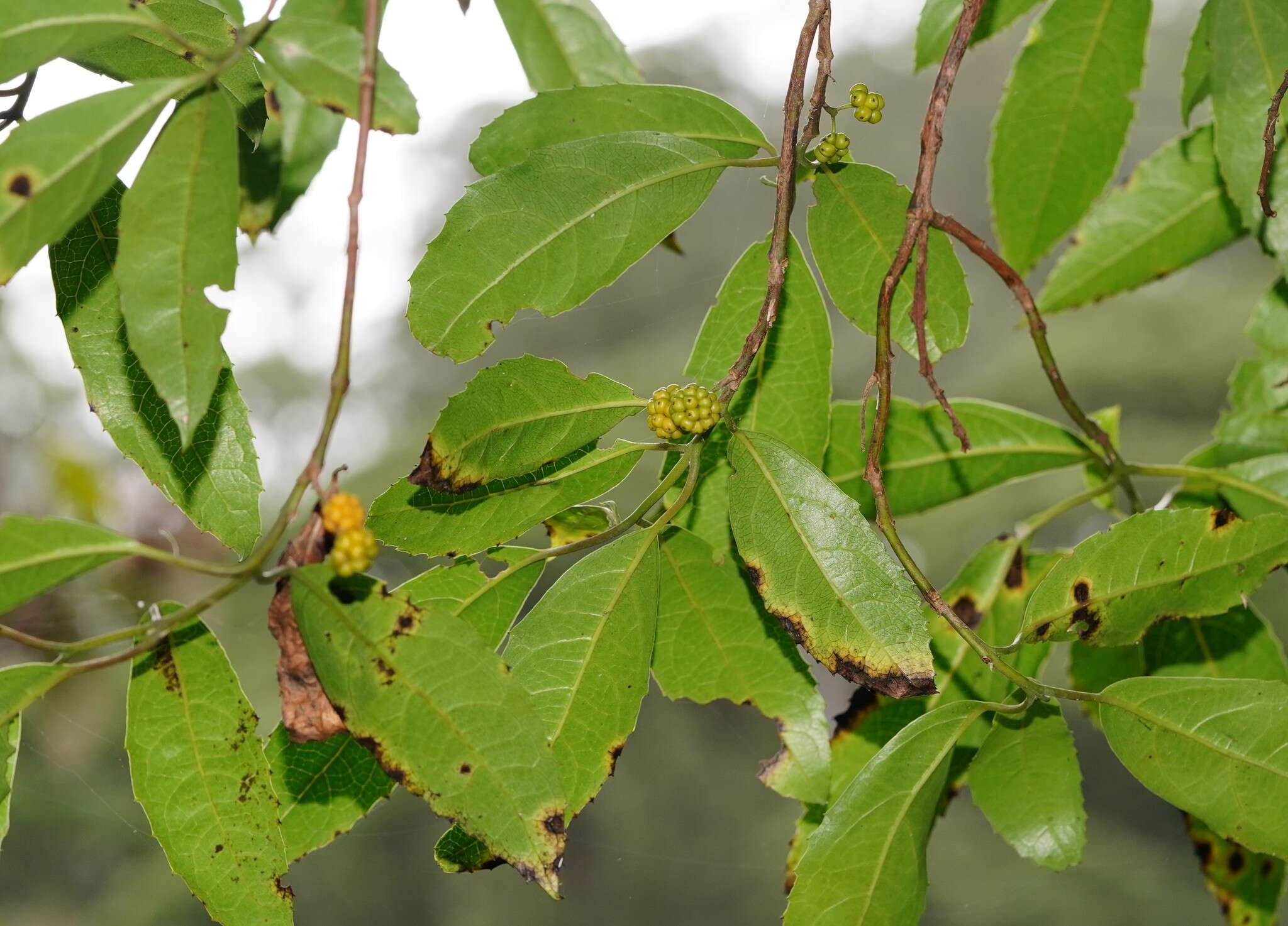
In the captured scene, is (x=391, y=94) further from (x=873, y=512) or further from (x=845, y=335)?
(x=845, y=335)

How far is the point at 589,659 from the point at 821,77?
17.1 inches

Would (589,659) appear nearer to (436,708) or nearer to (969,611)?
(436,708)

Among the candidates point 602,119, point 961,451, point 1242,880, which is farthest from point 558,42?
point 1242,880

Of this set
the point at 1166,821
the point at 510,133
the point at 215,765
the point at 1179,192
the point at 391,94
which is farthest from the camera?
the point at 1166,821

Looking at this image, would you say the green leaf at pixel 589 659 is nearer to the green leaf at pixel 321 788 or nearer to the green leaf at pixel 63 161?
the green leaf at pixel 321 788

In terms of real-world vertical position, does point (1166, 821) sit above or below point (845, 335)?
below

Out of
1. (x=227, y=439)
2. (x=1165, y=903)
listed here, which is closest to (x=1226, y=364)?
(x=1165, y=903)

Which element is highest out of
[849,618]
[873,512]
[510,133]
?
[510,133]

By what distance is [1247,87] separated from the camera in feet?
2.54

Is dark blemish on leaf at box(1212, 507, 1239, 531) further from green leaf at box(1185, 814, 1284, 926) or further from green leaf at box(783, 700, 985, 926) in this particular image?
green leaf at box(1185, 814, 1284, 926)

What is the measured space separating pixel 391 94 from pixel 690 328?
2.24 metres

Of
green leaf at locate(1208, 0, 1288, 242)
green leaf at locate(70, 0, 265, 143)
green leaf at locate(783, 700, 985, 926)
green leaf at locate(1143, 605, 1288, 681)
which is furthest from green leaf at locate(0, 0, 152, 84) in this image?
green leaf at locate(1143, 605, 1288, 681)

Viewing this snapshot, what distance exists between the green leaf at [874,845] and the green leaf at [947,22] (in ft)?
1.99

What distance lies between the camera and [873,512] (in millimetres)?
978
